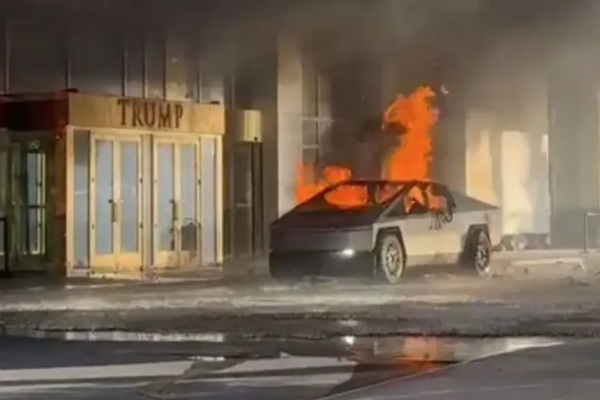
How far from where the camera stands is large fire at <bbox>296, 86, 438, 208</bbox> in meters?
28.8

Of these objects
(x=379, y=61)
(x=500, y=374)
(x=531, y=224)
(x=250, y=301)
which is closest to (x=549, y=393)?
(x=500, y=374)

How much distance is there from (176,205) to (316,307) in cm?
993

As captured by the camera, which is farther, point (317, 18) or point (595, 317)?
point (317, 18)

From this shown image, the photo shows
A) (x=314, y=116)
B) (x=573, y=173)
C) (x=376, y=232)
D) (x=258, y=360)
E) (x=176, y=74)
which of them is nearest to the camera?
(x=258, y=360)

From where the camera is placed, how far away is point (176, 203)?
26.4 metres

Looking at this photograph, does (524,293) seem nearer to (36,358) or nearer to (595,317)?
(595,317)

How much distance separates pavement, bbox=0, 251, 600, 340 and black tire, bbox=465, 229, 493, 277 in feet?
0.88

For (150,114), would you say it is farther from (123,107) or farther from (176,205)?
(176,205)

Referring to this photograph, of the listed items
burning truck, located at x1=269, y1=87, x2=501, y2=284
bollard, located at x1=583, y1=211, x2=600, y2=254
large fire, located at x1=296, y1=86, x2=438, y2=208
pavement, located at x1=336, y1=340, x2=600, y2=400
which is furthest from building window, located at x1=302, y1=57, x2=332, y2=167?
pavement, located at x1=336, y1=340, x2=600, y2=400

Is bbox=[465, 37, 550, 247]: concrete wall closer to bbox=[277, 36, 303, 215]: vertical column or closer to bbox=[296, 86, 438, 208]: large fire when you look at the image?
bbox=[296, 86, 438, 208]: large fire

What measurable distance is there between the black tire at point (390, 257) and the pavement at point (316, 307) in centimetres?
21

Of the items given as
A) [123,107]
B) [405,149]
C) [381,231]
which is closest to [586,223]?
[405,149]

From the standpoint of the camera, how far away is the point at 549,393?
30.9 feet

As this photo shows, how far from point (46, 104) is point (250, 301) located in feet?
24.5
